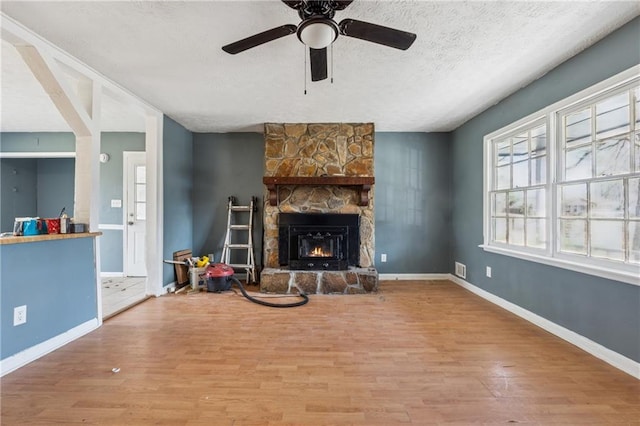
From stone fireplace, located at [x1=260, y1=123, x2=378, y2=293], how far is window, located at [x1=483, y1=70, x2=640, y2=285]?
1.68m

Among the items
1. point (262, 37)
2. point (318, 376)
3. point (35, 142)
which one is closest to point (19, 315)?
point (318, 376)

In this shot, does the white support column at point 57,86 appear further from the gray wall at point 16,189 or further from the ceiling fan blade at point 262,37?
the gray wall at point 16,189

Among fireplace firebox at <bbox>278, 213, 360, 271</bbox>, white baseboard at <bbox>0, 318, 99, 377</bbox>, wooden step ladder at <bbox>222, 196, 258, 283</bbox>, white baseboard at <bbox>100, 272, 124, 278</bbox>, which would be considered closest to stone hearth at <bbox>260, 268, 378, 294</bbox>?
fireplace firebox at <bbox>278, 213, 360, 271</bbox>

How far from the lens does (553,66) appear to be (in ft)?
7.84

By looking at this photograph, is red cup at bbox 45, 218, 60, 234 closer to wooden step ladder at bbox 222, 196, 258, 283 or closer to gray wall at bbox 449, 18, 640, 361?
wooden step ladder at bbox 222, 196, 258, 283

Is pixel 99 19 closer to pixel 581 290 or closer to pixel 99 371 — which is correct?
pixel 99 371

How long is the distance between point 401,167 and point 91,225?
4.04 metres

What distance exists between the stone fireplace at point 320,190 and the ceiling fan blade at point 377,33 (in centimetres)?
223

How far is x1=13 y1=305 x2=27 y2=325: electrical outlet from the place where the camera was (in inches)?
74.2

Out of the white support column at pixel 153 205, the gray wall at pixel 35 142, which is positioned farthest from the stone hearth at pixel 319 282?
the gray wall at pixel 35 142

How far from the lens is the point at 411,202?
4383 millimetres

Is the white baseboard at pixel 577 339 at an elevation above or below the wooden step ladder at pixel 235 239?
below

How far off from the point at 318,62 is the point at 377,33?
47 centimetres

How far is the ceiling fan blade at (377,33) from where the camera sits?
156 cm
